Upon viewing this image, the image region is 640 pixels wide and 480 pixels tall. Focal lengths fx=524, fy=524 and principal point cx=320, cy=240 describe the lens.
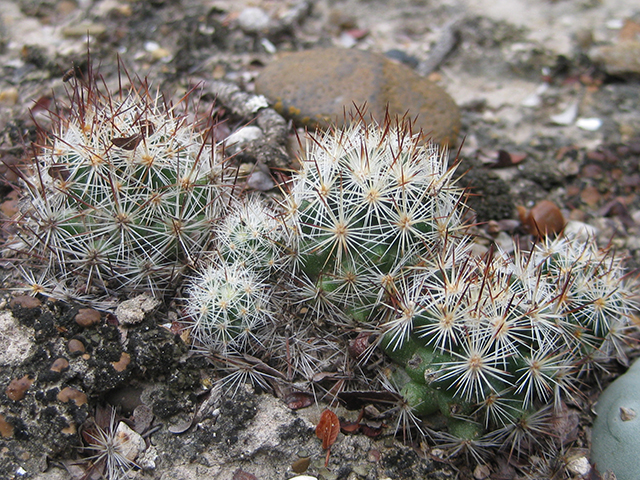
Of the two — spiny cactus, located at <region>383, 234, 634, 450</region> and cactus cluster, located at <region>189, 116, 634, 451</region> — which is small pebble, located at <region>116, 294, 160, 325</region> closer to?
cactus cluster, located at <region>189, 116, 634, 451</region>

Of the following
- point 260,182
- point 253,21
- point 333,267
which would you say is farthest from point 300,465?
point 253,21

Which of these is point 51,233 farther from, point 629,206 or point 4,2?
point 629,206

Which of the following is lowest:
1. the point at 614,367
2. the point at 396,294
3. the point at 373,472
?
the point at 614,367

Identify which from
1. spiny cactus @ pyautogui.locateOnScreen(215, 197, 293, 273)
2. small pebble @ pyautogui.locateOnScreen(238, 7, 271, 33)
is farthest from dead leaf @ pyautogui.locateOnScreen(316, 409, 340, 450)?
small pebble @ pyautogui.locateOnScreen(238, 7, 271, 33)

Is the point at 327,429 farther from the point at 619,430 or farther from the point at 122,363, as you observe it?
the point at 619,430

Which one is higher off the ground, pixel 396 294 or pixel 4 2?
pixel 4 2

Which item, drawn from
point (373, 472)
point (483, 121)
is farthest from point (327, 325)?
point (483, 121)
